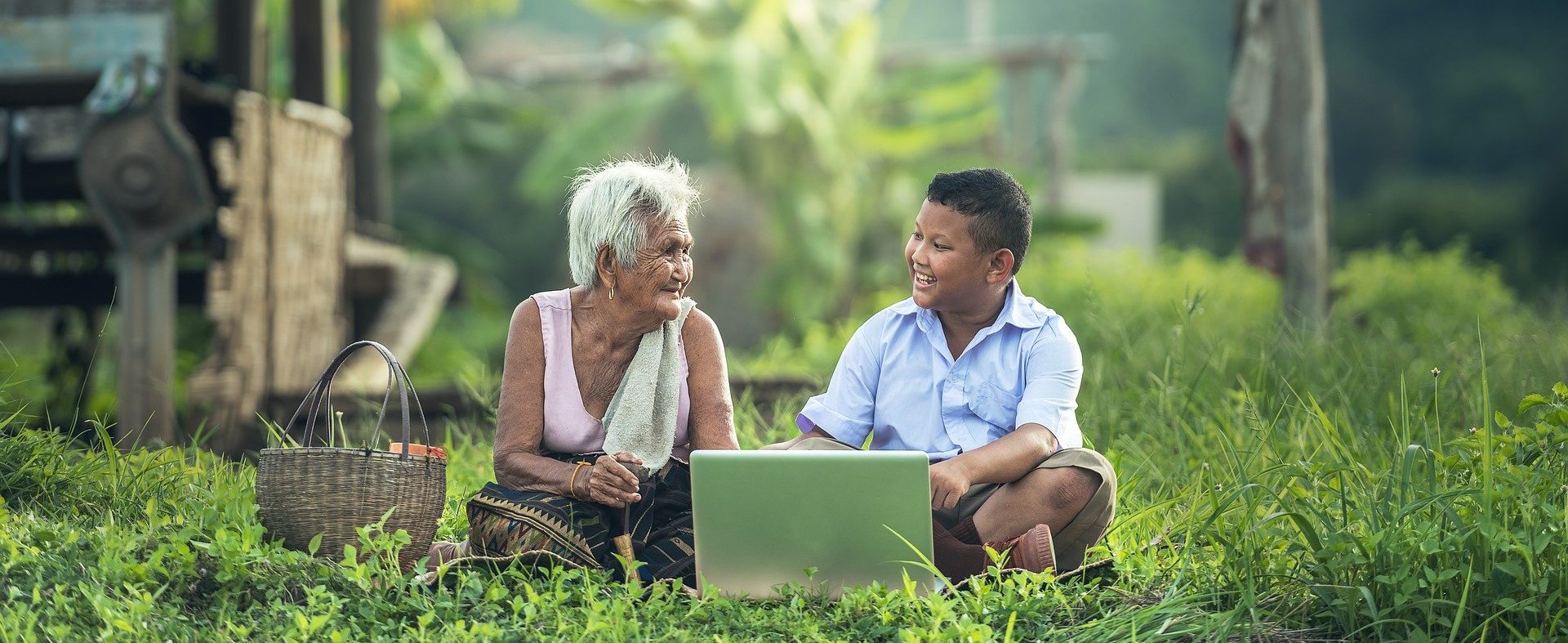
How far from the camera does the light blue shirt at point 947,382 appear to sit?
3840mm

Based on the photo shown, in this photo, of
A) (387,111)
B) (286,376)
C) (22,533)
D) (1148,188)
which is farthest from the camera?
(1148,188)

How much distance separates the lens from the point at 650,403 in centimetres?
379

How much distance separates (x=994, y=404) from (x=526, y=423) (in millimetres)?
1257

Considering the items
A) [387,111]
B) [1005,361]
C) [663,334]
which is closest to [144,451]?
[663,334]

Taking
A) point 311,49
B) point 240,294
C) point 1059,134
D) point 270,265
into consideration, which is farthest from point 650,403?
point 1059,134

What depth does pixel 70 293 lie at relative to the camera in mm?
9070

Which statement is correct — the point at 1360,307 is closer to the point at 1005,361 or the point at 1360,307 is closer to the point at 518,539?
the point at 1005,361

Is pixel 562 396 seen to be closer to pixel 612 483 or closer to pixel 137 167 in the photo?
pixel 612 483

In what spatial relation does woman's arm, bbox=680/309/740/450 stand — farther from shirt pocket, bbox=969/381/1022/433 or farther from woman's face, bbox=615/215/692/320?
shirt pocket, bbox=969/381/1022/433

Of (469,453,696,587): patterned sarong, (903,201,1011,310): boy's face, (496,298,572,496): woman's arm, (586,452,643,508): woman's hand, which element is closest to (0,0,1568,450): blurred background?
(496,298,572,496): woman's arm

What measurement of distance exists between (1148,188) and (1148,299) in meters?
11.5

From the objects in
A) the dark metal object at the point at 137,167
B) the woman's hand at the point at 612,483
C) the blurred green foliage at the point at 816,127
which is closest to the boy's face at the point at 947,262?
the woman's hand at the point at 612,483

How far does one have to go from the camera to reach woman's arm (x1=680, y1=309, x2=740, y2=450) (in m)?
3.90

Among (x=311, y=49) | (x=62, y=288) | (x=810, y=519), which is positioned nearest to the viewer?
(x=810, y=519)
